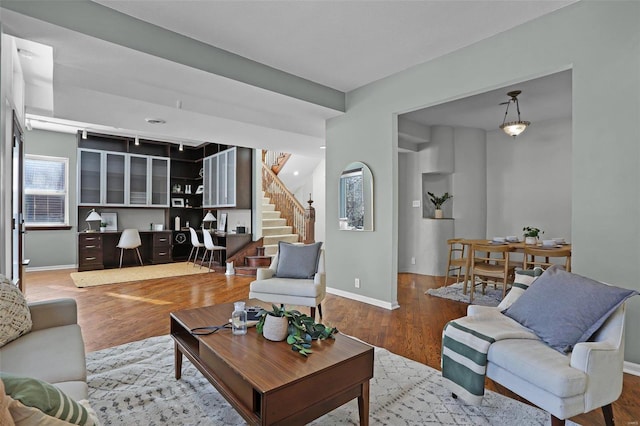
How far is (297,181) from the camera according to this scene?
1001 centimetres

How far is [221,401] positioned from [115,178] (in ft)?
23.2

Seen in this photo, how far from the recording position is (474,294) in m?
4.77

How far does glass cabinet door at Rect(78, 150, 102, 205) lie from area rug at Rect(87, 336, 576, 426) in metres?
5.84

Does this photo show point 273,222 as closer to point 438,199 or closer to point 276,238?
point 276,238

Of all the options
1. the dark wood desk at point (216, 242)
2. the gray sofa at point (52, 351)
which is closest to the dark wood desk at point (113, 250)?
the dark wood desk at point (216, 242)

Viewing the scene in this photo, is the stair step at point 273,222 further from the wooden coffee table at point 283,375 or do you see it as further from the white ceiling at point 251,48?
the wooden coffee table at point 283,375

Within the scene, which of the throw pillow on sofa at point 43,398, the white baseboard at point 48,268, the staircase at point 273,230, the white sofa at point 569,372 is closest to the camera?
the throw pillow on sofa at point 43,398

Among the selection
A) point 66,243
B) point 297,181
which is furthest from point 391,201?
point 66,243

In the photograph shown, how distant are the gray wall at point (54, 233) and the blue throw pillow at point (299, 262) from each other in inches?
231

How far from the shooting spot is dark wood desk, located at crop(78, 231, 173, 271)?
22.4 feet

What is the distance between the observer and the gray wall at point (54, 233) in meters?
6.68

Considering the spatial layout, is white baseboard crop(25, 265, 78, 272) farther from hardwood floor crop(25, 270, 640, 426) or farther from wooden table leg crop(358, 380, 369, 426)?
wooden table leg crop(358, 380, 369, 426)

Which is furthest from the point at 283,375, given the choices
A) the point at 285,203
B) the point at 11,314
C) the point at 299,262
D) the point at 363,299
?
the point at 285,203

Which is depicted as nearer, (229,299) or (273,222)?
(229,299)
